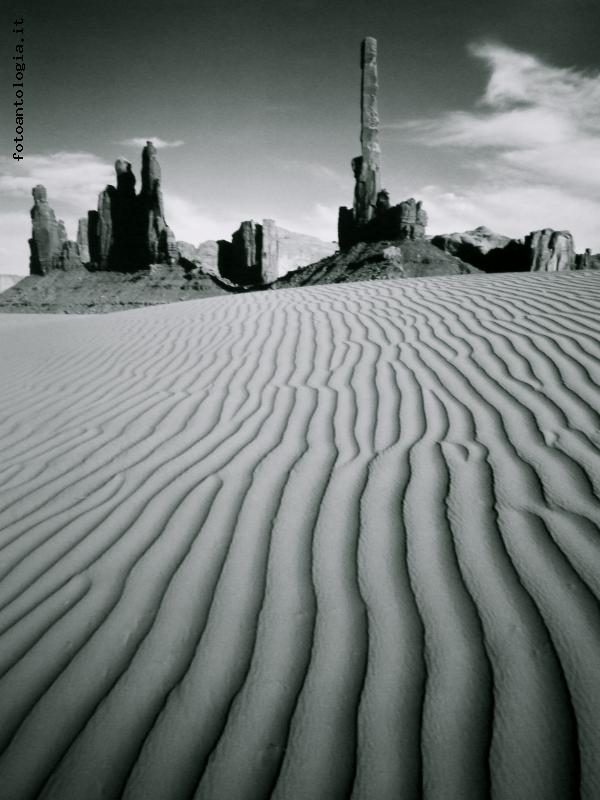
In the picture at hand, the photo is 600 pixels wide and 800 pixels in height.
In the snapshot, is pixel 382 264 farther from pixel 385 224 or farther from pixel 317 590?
pixel 317 590

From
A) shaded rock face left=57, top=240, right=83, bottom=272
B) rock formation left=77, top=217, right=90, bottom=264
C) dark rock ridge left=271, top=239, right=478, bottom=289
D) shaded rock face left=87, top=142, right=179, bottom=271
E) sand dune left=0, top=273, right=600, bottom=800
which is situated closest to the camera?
sand dune left=0, top=273, right=600, bottom=800

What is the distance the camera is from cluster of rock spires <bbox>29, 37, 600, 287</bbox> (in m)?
46.5

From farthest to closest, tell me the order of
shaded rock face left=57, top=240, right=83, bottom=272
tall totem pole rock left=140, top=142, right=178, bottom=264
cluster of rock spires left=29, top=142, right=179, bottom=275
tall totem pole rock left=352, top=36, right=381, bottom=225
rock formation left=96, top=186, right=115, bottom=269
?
shaded rock face left=57, top=240, right=83, bottom=272, rock formation left=96, top=186, right=115, bottom=269, cluster of rock spires left=29, top=142, right=179, bottom=275, tall totem pole rock left=140, top=142, right=178, bottom=264, tall totem pole rock left=352, top=36, right=381, bottom=225

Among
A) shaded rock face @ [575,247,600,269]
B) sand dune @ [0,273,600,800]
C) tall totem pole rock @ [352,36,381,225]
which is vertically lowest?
sand dune @ [0,273,600,800]

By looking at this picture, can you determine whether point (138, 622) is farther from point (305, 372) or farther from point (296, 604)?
point (305, 372)

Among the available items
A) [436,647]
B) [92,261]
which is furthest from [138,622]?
[92,261]

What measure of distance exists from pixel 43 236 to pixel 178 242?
17.0m

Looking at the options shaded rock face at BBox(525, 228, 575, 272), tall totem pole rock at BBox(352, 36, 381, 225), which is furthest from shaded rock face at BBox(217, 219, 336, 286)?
shaded rock face at BBox(525, 228, 575, 272)

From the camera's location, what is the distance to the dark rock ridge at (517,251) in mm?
38594

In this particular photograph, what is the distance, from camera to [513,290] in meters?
5.86

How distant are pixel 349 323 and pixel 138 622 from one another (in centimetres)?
430

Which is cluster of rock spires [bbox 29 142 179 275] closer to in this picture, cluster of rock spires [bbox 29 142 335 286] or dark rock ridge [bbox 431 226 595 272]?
cluster of rock spires [bbox 29 142 335 286]

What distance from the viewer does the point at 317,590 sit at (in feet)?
5.16

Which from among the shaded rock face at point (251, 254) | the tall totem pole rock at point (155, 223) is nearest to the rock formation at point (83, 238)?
the tall totem pole rock at point (155, 223)
